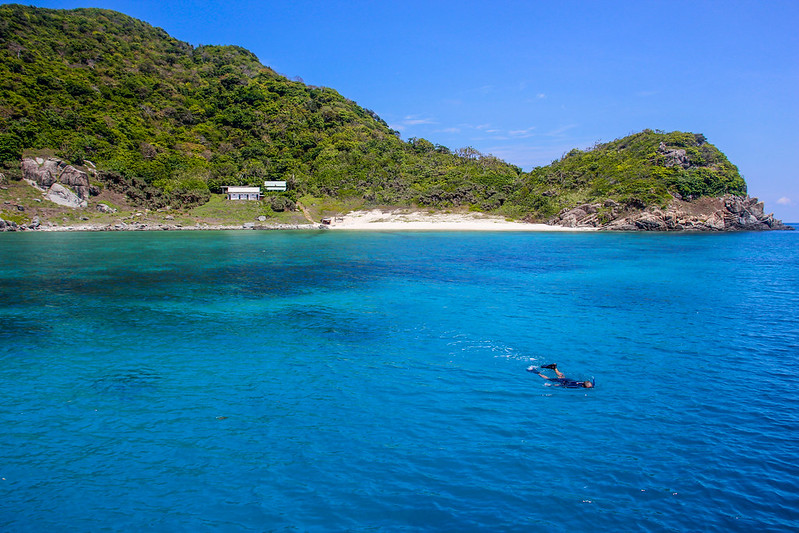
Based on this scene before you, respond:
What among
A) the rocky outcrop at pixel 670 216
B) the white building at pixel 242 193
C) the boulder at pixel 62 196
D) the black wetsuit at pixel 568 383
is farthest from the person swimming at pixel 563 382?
the white building at pixel 242 193

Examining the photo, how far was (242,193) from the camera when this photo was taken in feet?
330

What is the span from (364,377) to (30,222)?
277ft

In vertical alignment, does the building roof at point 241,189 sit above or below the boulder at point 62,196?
above

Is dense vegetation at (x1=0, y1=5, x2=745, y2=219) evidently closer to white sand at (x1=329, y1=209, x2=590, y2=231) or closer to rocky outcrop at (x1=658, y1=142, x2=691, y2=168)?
rocky outcrop at (x1=658, y1=142, x2=691, y2=168)

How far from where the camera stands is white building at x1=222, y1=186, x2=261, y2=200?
Answer: 99.9m

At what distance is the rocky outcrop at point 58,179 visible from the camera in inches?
3162

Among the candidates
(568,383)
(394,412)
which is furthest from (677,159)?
(394,412)

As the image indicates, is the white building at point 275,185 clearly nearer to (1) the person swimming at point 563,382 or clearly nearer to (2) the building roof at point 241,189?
(2) the building roof at point 241,189

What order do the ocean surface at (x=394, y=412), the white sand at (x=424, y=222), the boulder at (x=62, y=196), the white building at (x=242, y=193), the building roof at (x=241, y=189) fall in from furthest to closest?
the white building at (x=242, y=193) → the building roof at (x=241, y=189) → the white sand at (x=424, y=222) → the boulder at (x=62, y=196) → the ocean surface at (x=394, y=412)

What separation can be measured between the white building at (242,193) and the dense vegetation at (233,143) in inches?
167

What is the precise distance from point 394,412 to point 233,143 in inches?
5047

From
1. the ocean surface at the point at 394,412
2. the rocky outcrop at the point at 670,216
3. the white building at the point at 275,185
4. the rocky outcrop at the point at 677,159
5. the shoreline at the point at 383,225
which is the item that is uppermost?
the rocky outcrop at the point at 677,159

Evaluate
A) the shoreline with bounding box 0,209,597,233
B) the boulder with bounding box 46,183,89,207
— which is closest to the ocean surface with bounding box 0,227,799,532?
the shoreline with bounding box 0,209,597,233

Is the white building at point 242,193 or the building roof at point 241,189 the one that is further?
the white building at point 242,193
